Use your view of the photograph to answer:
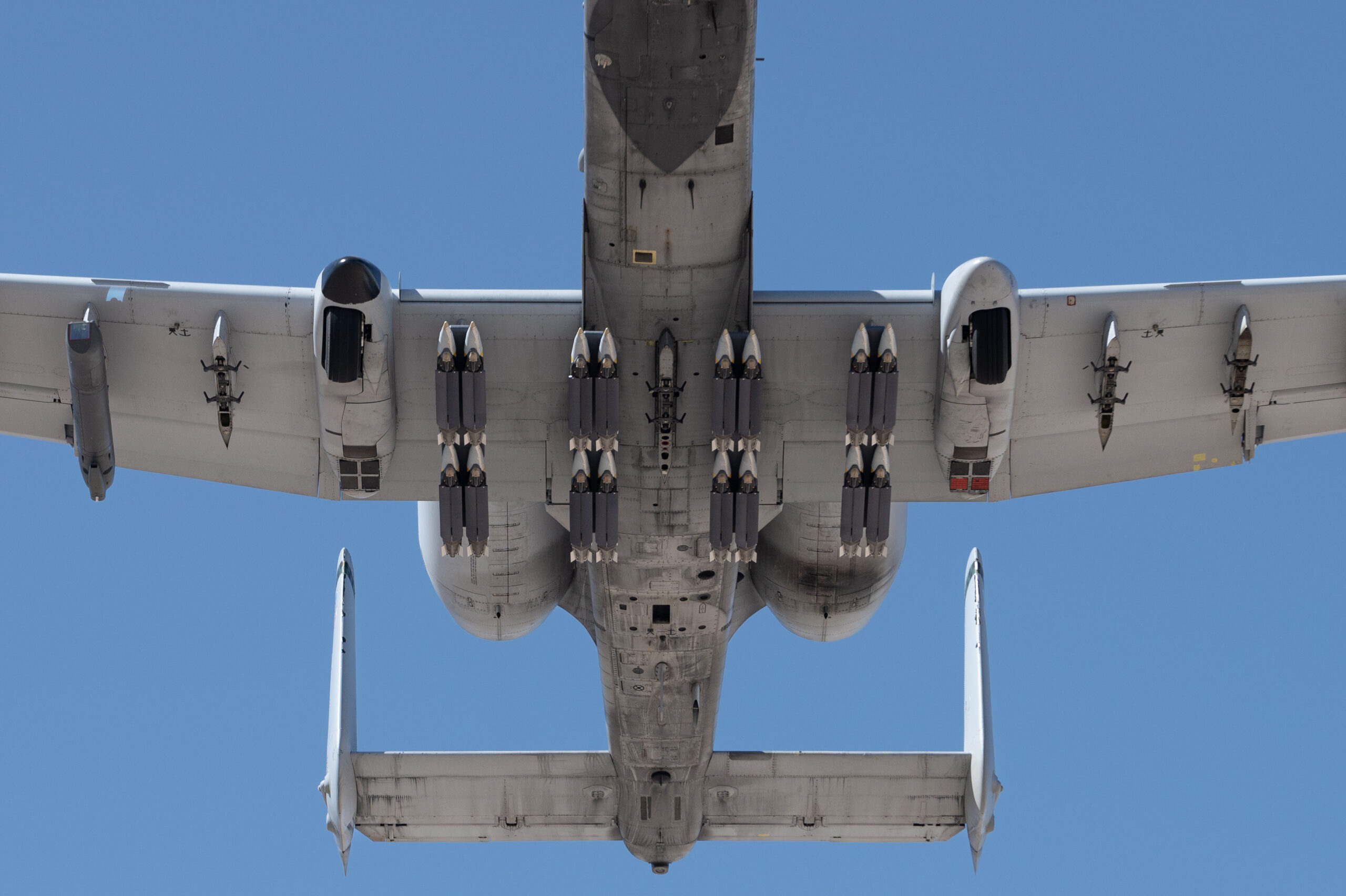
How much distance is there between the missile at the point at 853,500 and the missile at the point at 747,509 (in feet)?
4.35

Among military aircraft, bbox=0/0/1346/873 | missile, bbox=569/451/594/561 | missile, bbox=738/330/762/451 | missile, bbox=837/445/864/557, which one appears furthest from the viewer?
missile, bbox=837/445/864/557

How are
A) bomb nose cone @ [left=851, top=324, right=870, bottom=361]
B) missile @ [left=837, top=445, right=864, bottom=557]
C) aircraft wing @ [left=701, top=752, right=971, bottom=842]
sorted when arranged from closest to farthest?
bomb nose cone @ [left=851, top=324, right=870, bottom=361] < missile @ [left=837, top=445, right=864, bottom=557] < aircraft wing @ [left=701, top=752, right=971, bottom=842]

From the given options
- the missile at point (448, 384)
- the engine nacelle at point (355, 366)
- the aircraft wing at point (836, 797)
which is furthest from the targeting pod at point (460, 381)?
the aircraft wing at point (836, 797)

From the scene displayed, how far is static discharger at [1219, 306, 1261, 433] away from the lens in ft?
107

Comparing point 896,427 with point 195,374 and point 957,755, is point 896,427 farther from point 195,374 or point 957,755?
point 195,374

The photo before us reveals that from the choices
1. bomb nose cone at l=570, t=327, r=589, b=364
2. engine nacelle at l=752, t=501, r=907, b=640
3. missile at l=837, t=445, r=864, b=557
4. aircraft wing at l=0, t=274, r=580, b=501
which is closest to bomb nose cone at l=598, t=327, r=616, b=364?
bomb nose cone at l=570, t=327, r=589, b=364

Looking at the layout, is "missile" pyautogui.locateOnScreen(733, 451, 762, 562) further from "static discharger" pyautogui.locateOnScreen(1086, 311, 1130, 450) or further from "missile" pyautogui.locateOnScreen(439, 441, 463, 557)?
"static discharger" pyautogui.locateOnScreen(1086, 311, 1130, 450)

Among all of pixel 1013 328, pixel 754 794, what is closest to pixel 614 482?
pixel 1013 328

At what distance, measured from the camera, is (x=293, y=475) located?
3362cm

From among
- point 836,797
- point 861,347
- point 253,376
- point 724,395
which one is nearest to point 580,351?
point 724,395

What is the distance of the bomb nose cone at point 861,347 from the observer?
1224 inches

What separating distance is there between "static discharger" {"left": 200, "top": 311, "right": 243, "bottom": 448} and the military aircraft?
1.8 inches

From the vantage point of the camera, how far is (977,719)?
125ft

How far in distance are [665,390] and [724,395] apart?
41.4 inches
